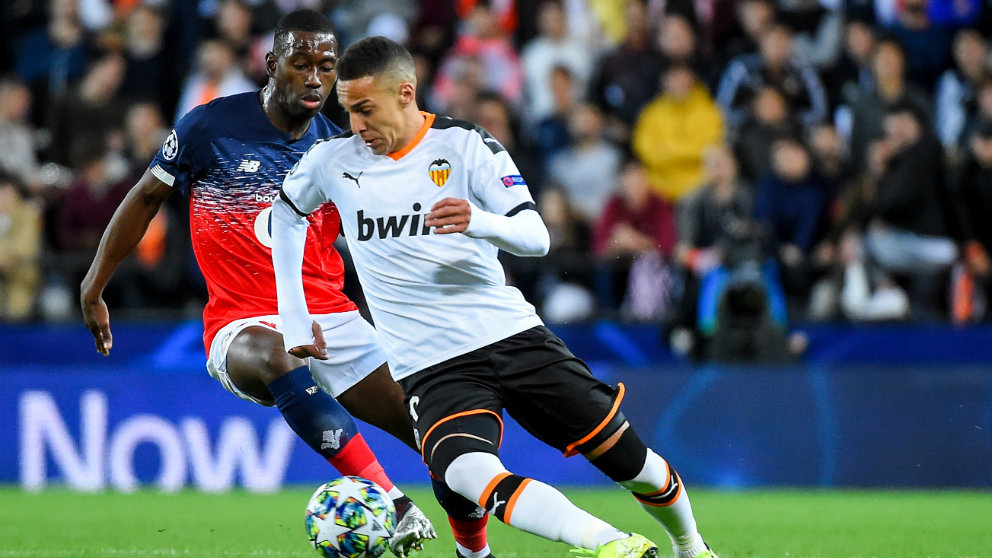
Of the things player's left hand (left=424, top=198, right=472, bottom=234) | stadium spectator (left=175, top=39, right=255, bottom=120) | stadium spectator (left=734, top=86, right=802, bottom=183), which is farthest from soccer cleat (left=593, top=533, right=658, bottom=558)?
stadium spectator (left=175, top=39, right=255, bottom=120)

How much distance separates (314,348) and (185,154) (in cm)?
140

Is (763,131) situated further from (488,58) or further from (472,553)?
(472,553)

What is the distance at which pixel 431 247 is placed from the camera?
5398 mm

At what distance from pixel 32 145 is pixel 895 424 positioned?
828cm

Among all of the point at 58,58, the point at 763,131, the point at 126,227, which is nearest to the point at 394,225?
the point at 126,227

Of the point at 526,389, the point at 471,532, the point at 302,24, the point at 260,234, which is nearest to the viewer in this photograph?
the point at 526,389

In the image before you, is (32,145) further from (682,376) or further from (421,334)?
(421,334)

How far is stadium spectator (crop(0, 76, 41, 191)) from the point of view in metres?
13.4

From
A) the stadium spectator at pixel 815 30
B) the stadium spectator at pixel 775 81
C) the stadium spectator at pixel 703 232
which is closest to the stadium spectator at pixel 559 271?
the stadium spectator at pixel 703 232

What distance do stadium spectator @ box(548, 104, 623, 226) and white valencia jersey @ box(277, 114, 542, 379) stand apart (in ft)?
23.2

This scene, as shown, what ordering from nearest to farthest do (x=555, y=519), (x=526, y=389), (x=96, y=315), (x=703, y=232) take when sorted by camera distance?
(x=555, y=519), (x=526, y=389), (x=96, y=315), (x=703, y=232)

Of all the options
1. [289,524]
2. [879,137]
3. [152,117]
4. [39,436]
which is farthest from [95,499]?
[879,137]

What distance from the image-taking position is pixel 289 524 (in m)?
8.52

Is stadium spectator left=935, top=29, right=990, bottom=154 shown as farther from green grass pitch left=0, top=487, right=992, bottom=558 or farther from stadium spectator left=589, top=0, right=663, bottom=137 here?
green grass pitch left=0, top=487, right=992, bottom=558
